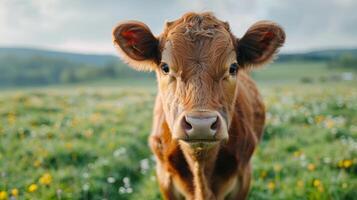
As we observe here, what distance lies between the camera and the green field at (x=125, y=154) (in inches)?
232

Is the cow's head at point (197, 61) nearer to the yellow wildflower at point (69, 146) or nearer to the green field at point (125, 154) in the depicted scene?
the green field at point (125, 154)

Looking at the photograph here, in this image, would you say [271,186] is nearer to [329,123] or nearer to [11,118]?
[329,123]

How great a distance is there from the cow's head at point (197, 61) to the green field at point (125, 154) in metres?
2.21

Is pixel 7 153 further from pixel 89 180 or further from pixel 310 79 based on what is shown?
pixel 310 79

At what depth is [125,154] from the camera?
737 cm

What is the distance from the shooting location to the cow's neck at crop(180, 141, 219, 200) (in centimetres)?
420

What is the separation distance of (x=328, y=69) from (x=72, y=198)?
43422 mm

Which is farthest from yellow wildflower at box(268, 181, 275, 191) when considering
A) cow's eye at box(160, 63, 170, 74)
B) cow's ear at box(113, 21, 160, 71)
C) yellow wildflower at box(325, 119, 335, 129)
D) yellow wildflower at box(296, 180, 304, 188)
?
yellow wildflower at box(325, 119, 335, 129)

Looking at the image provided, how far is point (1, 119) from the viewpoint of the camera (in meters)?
9.33

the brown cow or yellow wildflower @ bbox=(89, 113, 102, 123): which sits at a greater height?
the brown cow

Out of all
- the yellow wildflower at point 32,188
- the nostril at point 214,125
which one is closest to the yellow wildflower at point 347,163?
the nostril at point 214,125

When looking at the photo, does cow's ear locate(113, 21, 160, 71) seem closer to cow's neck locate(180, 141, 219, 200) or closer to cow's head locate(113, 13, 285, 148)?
cow's head locate(113, 13, 285, 148)

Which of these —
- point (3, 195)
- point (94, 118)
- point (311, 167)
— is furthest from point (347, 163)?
point (94, 118)

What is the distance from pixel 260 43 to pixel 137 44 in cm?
121
